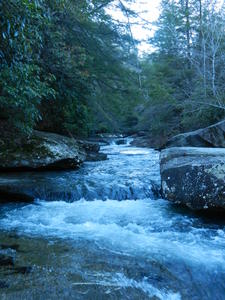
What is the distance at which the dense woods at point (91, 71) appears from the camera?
4.60 m

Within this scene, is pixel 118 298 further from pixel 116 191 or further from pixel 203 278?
pixel 116 191

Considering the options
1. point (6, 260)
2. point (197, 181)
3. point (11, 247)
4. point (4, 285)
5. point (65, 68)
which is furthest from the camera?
point (65, 68)

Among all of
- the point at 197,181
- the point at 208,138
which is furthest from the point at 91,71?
the point at 197,181

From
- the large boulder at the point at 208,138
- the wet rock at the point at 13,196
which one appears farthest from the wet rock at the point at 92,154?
the wet rock at the point at 13,196

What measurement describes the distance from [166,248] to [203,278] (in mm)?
668

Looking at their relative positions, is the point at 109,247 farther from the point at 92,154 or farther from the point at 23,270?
the point at 92,154

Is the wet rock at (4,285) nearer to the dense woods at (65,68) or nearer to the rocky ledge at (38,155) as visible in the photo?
the dense woods at (65,68)

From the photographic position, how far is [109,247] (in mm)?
3336

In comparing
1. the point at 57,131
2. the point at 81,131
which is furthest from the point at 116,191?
the point at 81,131

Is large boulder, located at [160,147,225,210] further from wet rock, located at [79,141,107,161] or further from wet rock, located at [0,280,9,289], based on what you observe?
wet rock, located at [79,141,107,161]

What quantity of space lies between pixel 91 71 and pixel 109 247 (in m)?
7.91

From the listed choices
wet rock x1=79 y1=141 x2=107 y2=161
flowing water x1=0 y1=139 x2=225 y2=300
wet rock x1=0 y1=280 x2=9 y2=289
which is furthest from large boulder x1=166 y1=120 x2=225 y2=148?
wet rock x1=0 y1=280 x2=9 y2=289

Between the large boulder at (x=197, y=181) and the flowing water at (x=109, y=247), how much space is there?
1.10 ft

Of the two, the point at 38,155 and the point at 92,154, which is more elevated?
the point at 38,155
